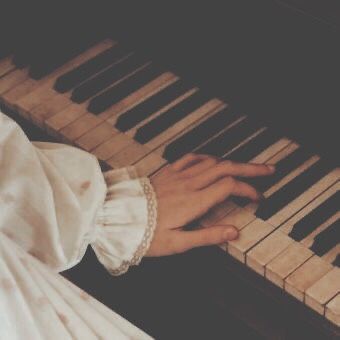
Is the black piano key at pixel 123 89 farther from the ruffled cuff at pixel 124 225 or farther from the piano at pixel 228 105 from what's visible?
the ruffled cuff at pixel 124 225

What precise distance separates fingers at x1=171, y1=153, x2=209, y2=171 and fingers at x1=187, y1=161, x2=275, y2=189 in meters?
0.05

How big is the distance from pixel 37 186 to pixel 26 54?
2.30ft

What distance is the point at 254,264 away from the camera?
5.49 feet

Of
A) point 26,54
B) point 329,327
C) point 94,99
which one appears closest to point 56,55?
point 26,54

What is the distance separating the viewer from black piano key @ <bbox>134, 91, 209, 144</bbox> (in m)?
1.94

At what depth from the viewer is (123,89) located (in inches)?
81.9

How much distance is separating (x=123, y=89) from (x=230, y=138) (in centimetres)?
30

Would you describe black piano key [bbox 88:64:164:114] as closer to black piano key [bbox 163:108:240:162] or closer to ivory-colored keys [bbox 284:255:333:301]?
black piano key [bbox 163:108:240:162]

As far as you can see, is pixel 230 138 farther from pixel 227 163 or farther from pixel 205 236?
pixel 205 236

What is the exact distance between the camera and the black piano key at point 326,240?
1.65 metres

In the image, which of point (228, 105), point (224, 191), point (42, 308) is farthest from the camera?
point (228, 105)

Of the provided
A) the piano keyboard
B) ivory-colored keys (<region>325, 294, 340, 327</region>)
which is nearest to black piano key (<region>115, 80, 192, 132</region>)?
the piano keyboard

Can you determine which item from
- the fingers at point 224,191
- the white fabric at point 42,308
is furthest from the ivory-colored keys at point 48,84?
the white fabric at point 42,308

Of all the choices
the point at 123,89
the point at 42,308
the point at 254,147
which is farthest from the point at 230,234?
the point at 123,89
